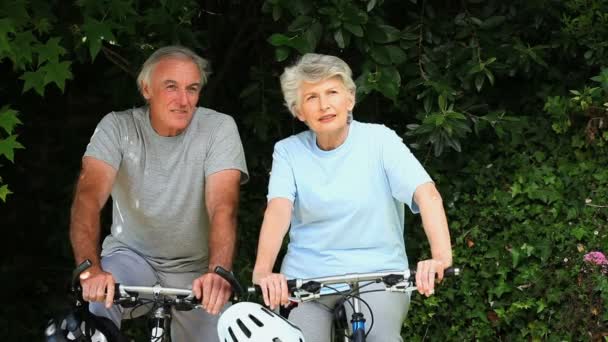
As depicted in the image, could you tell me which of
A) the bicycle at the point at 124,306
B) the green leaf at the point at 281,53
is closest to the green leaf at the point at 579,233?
the green leaf at the point at 281,53

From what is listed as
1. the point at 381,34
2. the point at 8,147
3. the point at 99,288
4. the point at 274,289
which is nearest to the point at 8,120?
the point at 8,147

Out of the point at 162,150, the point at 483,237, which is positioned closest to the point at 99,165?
the point at 162,150

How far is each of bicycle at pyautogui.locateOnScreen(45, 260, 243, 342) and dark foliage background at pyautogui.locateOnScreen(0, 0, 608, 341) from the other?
43.0 inches

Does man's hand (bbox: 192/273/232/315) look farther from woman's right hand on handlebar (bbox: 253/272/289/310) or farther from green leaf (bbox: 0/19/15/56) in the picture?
green leaf (bbox: 0/19/15/56)

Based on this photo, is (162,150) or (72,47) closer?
(162,150)

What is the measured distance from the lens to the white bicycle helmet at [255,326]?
358 cm

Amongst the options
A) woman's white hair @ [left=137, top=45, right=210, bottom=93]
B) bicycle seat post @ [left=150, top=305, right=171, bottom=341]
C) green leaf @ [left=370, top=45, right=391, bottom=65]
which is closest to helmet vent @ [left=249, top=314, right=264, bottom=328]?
bicycle seat post @ [left=150, top=305, right=171, bottom=341]

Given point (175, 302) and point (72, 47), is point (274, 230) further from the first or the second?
point (72, 47)

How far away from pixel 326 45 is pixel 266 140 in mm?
697

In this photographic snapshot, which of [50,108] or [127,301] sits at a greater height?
[50,108]

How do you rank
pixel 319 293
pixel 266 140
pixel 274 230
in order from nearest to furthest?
pixel 319 293
pixel 274 230
pixel 266 140

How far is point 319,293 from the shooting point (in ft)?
12.4

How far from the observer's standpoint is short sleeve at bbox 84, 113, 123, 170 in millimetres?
4637

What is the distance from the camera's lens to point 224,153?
4.68 metres
